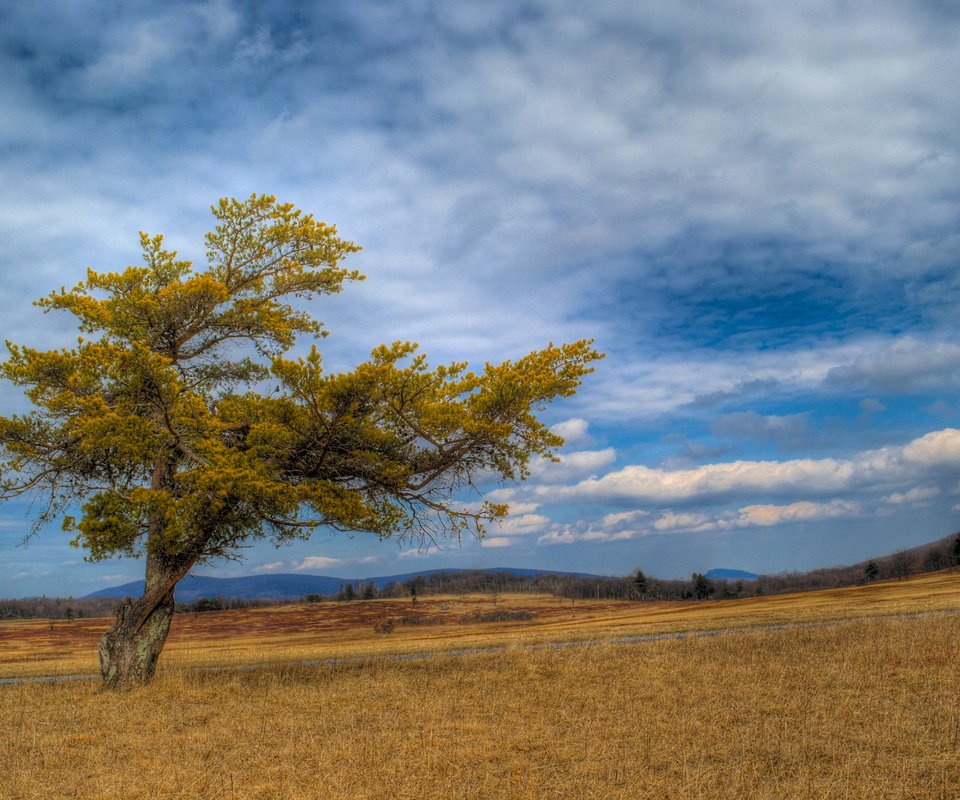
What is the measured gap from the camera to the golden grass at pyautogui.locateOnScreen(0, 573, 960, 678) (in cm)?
2645

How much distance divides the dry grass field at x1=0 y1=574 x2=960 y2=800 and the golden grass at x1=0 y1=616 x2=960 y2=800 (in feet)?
0.14

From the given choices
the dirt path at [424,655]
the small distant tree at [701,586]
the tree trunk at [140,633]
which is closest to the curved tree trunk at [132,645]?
the tree trunk at [140,633]

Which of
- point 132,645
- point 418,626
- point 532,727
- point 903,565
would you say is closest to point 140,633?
point 132,645

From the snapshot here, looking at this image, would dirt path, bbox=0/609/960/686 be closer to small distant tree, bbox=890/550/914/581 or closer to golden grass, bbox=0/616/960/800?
golden grass, bbox=0/616/960/800

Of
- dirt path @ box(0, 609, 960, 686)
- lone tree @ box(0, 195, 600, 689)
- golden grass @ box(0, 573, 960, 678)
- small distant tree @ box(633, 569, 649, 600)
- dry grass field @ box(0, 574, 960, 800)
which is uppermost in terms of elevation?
lone tree @ box(0, 195, 600, 689)

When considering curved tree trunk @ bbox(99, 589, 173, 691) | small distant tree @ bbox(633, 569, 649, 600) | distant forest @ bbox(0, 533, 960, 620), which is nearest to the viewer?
curved tree trunk @ bbox(99, 589, 173, 691)

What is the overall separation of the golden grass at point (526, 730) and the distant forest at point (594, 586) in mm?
80713

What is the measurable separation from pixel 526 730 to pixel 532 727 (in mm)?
215

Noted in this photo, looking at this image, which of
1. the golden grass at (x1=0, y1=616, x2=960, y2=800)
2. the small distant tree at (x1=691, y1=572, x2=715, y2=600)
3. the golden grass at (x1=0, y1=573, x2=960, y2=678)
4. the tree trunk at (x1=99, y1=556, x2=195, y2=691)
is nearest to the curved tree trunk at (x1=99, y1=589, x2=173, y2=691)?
the tree trunk at (x1=99, y1=556, x2=195, y2=691)

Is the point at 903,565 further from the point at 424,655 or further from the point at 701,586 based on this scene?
the point at 424,655

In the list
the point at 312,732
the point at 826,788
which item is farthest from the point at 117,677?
the point at 826,788

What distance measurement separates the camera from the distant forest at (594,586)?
91625mm

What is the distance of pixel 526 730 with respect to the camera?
10.3 metres

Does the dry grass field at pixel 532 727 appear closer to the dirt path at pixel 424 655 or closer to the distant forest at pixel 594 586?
the dirt path at pixel 424 655
